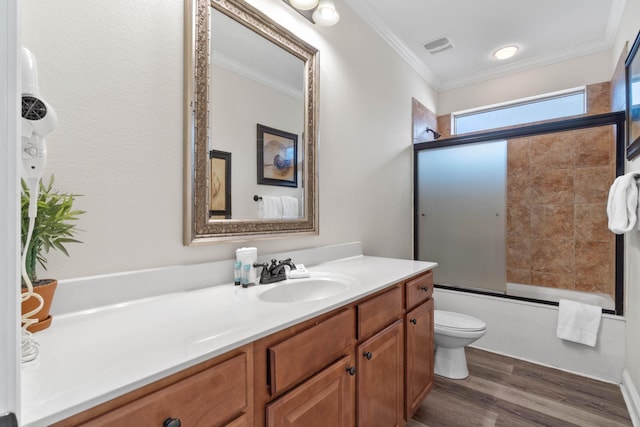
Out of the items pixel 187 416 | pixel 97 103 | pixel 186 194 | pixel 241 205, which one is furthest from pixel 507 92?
pixel 187 416

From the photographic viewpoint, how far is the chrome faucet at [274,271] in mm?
1363

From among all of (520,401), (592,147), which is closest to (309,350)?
(520,401)

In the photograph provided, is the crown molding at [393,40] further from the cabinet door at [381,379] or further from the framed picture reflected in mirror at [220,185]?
the cabinet door at [381,379]

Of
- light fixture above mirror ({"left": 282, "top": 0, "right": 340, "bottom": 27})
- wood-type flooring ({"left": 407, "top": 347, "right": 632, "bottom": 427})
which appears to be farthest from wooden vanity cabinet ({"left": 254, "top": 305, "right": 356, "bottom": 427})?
light fixture above mirror ({"left": 282, "top": 0, "right": 340, "bottom": 27})

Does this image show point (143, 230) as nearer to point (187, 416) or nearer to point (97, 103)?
point (97, 103)

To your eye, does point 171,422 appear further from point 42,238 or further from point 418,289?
point 418,289

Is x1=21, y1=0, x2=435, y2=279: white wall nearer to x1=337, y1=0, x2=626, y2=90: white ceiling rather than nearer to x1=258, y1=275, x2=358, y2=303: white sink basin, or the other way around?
x1=258, y1=275, x2=358, y2=303: white sink basin

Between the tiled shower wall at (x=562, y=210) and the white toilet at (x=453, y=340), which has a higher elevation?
the tiled shower wall at (x=562, y=210)

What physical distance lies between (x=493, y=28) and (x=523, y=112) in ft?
3.45

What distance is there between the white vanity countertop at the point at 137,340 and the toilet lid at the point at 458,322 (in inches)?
47.0

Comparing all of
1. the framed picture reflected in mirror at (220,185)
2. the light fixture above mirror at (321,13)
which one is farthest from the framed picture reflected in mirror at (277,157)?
the light fixture above mirror at (321,13)

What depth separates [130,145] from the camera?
1068 millimetres

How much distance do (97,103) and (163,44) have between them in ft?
1.12

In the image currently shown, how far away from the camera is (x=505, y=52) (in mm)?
2787
